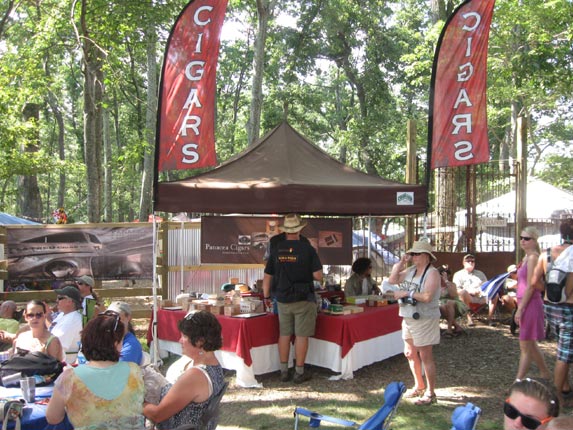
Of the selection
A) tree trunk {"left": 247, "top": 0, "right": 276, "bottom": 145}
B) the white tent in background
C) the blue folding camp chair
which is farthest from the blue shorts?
the white tent in background

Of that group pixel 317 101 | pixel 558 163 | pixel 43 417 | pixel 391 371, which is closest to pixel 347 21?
pixel 317 101

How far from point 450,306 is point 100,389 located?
6.54 meters

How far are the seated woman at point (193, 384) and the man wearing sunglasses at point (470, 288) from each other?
701 centimetres

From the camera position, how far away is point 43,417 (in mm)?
3432

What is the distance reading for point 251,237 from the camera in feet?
28.7

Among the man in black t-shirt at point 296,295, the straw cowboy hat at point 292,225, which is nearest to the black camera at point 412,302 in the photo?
the man in black t-shirt at point 296,295

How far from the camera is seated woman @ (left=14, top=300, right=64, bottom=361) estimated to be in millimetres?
4652

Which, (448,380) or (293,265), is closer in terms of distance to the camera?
(293,265)

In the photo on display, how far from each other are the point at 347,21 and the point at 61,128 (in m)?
17.9

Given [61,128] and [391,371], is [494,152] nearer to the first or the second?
[61,128]

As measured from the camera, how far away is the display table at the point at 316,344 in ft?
20.3

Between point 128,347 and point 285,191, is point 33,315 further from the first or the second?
point 285,191

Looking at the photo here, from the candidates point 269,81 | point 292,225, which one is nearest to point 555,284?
point 292,225

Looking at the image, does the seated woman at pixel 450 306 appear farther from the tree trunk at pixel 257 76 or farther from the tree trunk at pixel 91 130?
the tree trunk at pixel 257 76
